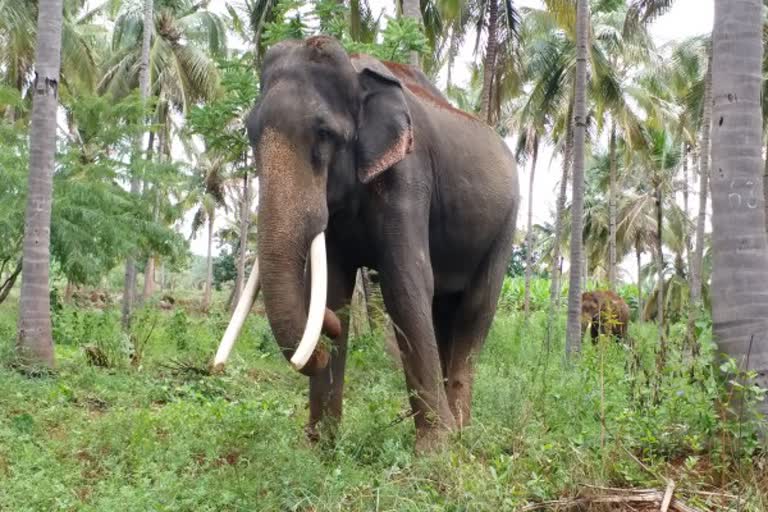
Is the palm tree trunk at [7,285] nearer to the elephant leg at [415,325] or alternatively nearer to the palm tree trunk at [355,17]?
the elephant leg at [415,325]

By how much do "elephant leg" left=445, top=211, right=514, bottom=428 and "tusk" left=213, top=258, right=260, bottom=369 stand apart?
1.56 meters

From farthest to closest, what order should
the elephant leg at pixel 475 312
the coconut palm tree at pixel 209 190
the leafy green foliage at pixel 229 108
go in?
the coconut palm tree at pixel 209 190 < the leafy green foliage at pixel 229 108 < the elephant leg at pixel 475 312

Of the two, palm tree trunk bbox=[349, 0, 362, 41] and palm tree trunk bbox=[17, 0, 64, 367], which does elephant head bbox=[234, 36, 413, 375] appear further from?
palm tree trunk bbox=[349, 0, 362, 41]

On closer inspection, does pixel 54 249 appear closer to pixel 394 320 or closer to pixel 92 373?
pixel 92 373

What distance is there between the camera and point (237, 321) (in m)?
4.52

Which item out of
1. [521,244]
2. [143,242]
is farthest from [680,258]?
[143,242]

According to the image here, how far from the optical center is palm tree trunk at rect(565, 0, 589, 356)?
1350 centimetres

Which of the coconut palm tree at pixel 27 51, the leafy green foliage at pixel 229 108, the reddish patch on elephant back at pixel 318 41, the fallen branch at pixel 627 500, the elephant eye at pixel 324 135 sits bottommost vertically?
the fallen branch at pixel 627 500

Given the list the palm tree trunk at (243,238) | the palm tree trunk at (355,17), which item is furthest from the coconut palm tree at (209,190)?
the palm tree trunk at (355,17)

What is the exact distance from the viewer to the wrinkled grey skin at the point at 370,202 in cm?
436

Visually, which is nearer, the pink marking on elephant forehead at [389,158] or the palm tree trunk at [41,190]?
the pink marking on elephant forehead at [389,158]

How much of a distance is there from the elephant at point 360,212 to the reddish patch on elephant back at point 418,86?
0.04 metres

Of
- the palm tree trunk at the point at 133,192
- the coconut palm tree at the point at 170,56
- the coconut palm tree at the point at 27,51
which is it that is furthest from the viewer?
the coconut palm tree at the point at 170,56

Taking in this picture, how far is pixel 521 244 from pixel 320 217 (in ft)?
164
